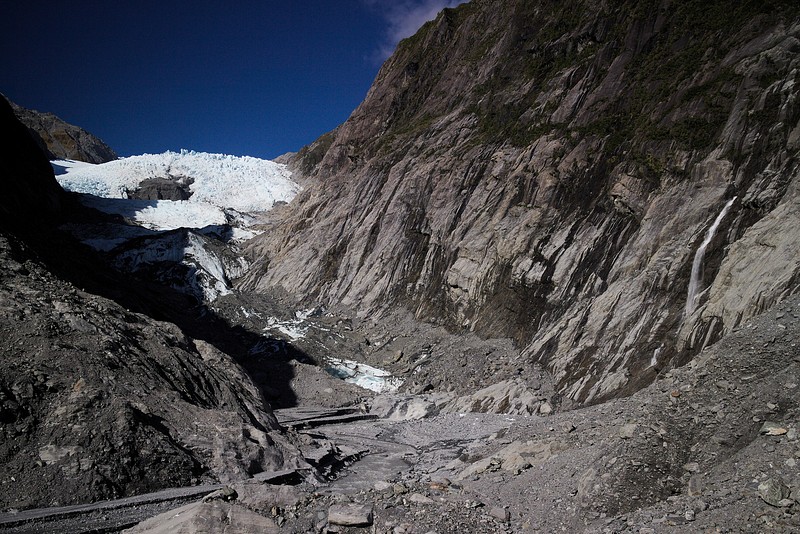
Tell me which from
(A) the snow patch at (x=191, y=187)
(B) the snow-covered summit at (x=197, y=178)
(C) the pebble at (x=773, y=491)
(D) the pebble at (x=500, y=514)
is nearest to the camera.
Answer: (C) the pebble at (x=773, y=491)

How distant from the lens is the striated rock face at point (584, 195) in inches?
700

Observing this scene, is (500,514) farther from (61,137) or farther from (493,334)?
(61,137)

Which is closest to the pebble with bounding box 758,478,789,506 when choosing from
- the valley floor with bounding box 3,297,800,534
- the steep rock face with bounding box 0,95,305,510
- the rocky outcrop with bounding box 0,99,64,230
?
the valley floor with bounding box 3,297,800,534

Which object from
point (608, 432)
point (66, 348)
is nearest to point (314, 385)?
point (66, 348)

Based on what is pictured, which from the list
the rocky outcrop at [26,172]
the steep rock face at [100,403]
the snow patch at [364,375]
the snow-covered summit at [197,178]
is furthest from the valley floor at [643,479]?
the snow-covered summit at [197,178]

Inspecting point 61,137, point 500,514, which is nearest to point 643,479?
point 500,514

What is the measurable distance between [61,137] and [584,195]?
104m

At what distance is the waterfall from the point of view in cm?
1730

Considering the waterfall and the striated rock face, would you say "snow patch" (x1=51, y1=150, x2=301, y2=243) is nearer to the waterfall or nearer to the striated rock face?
the striated rock face

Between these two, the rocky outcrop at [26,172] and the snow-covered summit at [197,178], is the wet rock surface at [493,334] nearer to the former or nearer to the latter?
the rocky outcrop at [26,172]

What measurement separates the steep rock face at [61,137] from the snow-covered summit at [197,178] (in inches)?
317

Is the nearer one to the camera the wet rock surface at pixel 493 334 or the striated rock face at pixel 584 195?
the wet rock surface at pixel 493 334

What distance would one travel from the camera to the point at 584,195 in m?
26.8

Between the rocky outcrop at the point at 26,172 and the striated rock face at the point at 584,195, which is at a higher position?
the rocky outcrop at the point at 26,172
